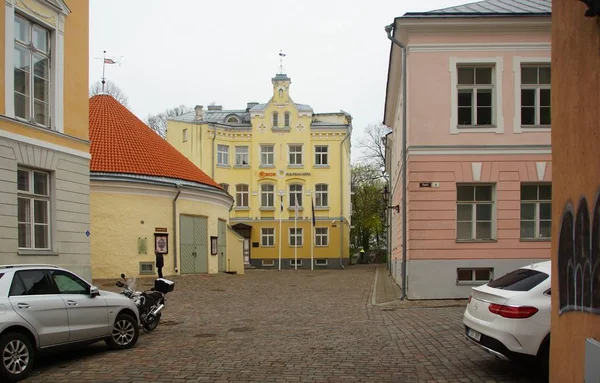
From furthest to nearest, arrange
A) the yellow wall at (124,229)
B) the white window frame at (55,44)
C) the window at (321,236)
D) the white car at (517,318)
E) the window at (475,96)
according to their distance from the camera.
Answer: the window at (321,236), the yellow wall at (124,229), the window at (475,96), the white window frame at (55,44), the white car at (517,318)

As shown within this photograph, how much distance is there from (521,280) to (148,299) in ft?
24.0

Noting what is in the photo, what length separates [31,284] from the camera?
899cm

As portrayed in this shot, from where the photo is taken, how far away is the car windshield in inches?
323

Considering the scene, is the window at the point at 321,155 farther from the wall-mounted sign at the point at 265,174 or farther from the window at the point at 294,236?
the window at the point at 294,236

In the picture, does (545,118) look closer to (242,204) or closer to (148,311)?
(148,311)

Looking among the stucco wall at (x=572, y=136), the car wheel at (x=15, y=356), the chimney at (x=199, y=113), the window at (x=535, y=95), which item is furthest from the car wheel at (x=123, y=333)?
the chimney at (x=199, y=113)

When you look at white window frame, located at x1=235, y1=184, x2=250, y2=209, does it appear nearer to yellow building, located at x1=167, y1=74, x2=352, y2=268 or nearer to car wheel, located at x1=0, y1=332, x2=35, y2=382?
yellow building, located at x1=167, y1=74, x2=352, y2=268

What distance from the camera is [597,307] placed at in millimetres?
5215

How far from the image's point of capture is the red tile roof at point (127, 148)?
1081 inches

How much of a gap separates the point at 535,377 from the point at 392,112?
2257cm

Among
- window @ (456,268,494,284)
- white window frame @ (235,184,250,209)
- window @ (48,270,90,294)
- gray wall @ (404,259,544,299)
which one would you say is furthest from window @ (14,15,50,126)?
white window frame @ (235,184,250,209)

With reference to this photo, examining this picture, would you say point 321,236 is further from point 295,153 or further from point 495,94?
point 495,94

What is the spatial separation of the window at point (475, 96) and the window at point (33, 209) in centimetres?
1211

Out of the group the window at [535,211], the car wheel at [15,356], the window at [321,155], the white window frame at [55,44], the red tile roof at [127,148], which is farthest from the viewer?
the window at [321,155]
